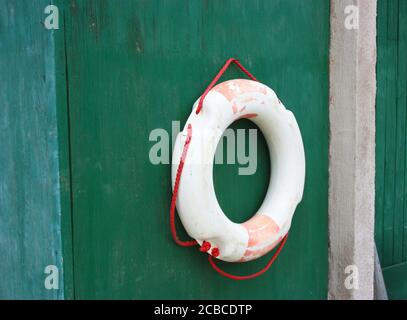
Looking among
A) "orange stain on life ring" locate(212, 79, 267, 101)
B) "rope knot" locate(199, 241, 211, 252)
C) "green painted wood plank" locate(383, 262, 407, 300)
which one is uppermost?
"orange stain on life ring" locate(212, 79, 267, 101)

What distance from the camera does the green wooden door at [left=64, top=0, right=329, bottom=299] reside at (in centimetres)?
162

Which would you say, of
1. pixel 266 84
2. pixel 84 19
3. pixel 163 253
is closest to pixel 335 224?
pixel 266 84

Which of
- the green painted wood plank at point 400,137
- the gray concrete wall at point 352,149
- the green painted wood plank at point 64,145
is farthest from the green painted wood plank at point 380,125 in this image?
the green painted wood plank at point 64,145

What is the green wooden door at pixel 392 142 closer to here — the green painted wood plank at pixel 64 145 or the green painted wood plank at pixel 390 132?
the green painted wood plank at pixel 390 132

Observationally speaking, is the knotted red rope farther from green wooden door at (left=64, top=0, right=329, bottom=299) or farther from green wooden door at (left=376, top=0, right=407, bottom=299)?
Result: green wooden door at (left=376, top=0, right=407, bottom=299)

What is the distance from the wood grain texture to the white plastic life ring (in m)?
0.43

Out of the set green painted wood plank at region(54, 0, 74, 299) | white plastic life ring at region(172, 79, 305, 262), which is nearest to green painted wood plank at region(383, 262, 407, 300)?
white plastic life ring at region(172, 79, 305, 262)

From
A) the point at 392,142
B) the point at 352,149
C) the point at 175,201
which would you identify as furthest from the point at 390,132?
the point at 175,201

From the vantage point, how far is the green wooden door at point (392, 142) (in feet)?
9.32

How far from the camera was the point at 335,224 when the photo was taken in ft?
7.79

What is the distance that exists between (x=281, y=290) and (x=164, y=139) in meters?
0.91

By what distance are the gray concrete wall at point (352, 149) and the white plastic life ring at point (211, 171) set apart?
1.13 feet

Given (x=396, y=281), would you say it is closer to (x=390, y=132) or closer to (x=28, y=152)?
(x=390, y=132)

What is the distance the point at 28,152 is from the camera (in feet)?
5.38
